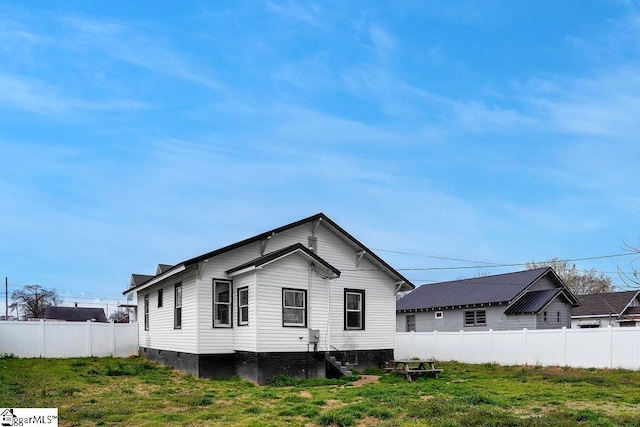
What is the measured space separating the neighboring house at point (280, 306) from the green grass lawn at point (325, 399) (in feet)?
3.21

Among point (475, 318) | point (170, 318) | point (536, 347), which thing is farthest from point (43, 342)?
point (475, 318)

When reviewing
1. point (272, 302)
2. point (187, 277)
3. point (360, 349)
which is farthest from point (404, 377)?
point (187, 277)

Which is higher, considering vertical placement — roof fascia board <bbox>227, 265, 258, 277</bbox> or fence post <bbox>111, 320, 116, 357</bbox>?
roof fascia board <bbox>227, 265, 258, 277</bbox>

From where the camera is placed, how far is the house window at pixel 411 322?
40.7m

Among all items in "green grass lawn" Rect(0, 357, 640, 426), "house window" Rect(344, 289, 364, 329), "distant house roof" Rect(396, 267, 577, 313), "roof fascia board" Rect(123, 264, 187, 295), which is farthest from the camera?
"distant house roof" Rect(396, 267, 577, 313)

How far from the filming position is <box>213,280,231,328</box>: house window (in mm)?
20859

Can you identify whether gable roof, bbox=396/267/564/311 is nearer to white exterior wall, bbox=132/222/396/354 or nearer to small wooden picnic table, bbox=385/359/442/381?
white exterior wall, bbox=132/222/396/354

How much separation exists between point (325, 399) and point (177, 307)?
10.3 metres

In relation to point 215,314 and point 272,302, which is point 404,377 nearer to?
point 272,302

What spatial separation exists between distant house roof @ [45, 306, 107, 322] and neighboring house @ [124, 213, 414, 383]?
4804 centimetres

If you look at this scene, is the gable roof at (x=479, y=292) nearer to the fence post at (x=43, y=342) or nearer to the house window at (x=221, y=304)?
the house window at (x=221, y=304)

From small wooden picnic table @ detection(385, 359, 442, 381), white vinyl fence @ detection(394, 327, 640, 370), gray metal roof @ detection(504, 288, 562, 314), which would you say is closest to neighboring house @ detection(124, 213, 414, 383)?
small wooden picnic table @ detection(385, 359, 442, 381)

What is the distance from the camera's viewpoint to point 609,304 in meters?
43.1

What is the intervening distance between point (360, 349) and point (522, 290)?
49.8ft
